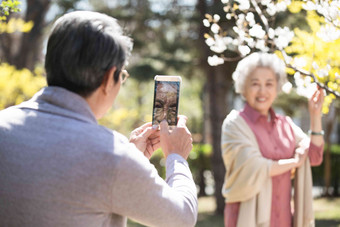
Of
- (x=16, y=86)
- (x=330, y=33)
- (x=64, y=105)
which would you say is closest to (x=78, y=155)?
(x=64, y=105)

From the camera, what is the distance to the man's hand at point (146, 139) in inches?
75.5

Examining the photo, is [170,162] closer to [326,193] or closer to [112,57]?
[112,57]

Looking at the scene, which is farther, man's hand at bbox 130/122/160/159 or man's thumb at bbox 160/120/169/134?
man's hand at bbox 130/122/160/159

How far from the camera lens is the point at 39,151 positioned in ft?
4.14

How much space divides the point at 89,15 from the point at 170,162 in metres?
0.61

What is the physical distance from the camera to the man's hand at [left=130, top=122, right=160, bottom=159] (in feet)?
6.29

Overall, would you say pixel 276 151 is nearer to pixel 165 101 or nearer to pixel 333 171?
pixel 165 101

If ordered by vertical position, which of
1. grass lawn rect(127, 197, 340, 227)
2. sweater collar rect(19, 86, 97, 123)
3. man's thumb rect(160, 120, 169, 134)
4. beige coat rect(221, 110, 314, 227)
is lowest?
grass lawn rect(127, 197, 340, 227)

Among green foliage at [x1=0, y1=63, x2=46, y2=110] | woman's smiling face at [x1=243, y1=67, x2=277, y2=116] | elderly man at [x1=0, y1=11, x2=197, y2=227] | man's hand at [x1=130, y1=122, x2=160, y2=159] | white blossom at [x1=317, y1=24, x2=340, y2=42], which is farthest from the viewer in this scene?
green foliage at [x1=0, y1=63, x2=46, y2=110]

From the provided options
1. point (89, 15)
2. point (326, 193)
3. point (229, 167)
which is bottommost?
point (326, 193)

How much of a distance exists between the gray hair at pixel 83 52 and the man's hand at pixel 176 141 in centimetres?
40

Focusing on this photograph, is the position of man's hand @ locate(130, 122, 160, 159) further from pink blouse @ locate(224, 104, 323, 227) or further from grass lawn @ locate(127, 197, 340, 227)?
grass lawn @ locate(127, 197, 340, 227)

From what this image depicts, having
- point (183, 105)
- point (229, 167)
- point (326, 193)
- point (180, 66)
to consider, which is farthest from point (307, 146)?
point (183, 105)

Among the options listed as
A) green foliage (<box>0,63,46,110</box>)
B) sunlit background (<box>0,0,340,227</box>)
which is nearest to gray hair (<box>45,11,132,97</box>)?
green foliage (<box>0,63,46,110</box>)
